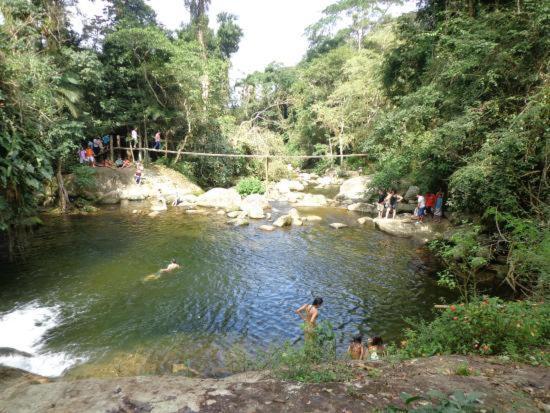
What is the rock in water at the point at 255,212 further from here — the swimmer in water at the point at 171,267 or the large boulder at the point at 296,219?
the swimmer in water at the point at 171,267

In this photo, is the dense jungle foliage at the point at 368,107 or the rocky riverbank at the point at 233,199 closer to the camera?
the dense jungle foliage at the point at 368,107

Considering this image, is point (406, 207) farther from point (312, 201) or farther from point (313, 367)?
point (313, 367)

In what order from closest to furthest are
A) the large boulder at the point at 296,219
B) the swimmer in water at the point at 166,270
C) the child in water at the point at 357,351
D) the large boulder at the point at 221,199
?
the child in water at the point at 357,351
the swimmer in water at the point at 166,270
the large boulder at the point at 296,219
the large boulder at the point at 221,199

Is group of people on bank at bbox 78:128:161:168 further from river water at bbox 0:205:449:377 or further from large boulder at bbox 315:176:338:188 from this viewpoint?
large boulder at bbox 315:176:338:188

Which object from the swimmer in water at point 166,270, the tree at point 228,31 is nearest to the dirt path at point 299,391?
the swimmer in water at point 166,270

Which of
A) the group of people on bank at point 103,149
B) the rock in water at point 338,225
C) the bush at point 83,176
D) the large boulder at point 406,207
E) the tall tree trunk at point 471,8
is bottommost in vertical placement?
the rock in water at point 338,225

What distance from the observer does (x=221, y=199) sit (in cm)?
2002

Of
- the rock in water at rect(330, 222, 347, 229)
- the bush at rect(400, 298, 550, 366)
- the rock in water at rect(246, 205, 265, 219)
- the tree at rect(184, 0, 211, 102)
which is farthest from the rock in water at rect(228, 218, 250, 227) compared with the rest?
the tree at rect(184, 0, 211, 102)

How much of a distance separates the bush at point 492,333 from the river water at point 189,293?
222cm

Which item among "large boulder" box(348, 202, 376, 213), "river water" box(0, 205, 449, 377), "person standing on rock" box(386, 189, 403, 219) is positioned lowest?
"river water" box(0, 205, 449, 377)

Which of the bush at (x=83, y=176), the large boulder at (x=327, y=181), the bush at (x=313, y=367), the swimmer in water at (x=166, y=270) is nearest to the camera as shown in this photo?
the bush at (x=313, y=367)

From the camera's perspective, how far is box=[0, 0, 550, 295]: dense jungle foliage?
7.35m

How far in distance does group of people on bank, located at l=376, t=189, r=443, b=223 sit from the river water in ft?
5.82

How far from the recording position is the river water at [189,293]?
6.82 meters
